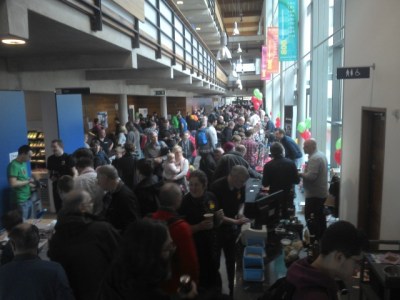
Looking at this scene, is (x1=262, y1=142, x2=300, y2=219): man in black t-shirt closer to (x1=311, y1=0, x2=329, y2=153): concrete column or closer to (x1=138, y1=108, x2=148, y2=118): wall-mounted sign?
(x1=311, y1=0, x2=329, y2=153): concrete column

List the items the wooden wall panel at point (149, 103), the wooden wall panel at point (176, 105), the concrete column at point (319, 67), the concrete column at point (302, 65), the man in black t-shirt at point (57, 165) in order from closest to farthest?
the man in black t-shirt at point (57, 165) → the concrete column at point (319, 67) → the concrete column at point (302, 65) → the wooden wall panel at point (149, 103) → the wooden wall panel at point (176, 105)

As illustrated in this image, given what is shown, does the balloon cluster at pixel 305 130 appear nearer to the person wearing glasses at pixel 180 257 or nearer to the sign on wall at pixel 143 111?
the person wearing glasses at pixel 180 257

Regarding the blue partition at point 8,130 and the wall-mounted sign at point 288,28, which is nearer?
the blue partition at point 8,130

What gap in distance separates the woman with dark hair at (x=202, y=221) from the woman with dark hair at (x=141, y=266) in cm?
145

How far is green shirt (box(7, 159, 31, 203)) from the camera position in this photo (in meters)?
5.41

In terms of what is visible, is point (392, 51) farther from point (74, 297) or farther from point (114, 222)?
point (74, 297)

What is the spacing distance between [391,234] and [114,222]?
3209 mm

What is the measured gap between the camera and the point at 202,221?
318cm

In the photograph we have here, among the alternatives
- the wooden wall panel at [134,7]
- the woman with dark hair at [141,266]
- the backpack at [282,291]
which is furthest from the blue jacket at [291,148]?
the woman with dark hair at [141,266]

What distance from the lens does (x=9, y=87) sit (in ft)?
19.4

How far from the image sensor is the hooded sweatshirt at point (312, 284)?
5.39ft

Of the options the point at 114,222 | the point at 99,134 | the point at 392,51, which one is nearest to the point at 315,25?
the point at 392,51

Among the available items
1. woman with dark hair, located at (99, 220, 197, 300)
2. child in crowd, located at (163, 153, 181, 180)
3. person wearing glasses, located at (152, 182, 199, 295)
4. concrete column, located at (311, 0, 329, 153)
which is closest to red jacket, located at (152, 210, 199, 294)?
person wearing glasses, located at (152, 182, 199, 295)

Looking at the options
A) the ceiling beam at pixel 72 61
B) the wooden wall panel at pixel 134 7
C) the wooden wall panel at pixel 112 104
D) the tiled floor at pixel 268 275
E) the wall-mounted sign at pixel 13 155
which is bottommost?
the tiled floor at pixel 268 275
